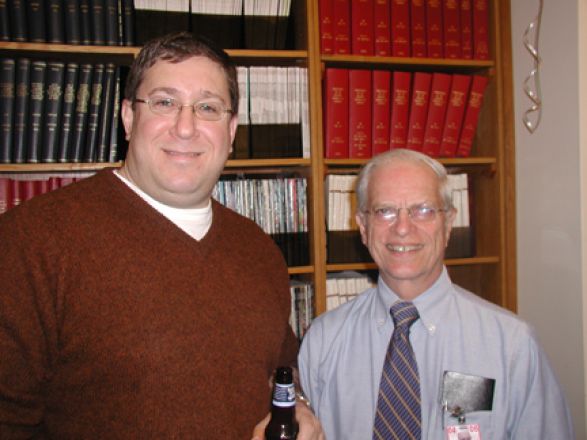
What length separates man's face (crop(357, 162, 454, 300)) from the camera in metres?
1.31

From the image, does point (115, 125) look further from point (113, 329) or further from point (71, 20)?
point (113, 329)

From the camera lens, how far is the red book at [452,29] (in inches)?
90.0

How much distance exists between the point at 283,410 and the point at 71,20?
186 centimetres

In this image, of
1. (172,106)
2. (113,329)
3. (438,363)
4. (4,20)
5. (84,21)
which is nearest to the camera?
(113,329)

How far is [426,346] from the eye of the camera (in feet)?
4.31

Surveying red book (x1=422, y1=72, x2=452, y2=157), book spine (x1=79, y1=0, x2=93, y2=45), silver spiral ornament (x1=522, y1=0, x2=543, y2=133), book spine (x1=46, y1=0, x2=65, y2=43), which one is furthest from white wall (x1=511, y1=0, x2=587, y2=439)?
book spine (x1=46, y1=0, x2=65, y2=43)

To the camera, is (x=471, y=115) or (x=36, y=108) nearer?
(x=36, y=108)

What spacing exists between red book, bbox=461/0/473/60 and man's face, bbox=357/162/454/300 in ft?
4.29

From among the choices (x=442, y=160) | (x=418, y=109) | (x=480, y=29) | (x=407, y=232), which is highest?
(x=480, y=29)

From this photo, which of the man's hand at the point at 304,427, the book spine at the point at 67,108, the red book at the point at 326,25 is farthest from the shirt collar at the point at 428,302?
the book spine at the point at 67,108

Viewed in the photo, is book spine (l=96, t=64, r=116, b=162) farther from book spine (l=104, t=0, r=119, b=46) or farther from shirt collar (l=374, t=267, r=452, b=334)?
shirt collar (l=374, t=267, r=452, b=334)

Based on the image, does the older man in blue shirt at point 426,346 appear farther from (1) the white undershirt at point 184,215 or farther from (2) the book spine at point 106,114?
Answer: (2) the book spine at point 106,114

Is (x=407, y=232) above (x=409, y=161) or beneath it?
beneath

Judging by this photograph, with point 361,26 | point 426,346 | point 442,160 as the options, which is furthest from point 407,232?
point 361,26
